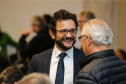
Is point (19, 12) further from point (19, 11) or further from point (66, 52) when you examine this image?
point (66, 52)

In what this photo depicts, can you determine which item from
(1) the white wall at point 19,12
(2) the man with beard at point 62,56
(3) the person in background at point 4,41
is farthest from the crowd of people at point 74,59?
(1) the white wall at point 19,12

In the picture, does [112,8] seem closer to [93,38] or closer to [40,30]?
[40,30]

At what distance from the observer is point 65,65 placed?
2729mm

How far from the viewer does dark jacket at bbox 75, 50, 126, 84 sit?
2162 mm

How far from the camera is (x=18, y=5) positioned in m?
6.16

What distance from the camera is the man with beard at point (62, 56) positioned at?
2670mm

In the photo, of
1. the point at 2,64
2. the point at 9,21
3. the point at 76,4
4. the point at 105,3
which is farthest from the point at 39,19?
the point at 105,3

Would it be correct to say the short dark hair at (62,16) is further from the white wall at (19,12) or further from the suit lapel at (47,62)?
the white wall at (19,12)

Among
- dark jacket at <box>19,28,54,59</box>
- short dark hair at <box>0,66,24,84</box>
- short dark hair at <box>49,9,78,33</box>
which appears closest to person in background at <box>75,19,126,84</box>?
short dark hair at <box>49,9,78,33</box>

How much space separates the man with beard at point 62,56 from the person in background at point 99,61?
0.31 metres

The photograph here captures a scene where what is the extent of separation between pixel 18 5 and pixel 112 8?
2.35m

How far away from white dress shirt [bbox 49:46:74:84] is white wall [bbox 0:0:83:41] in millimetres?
3478

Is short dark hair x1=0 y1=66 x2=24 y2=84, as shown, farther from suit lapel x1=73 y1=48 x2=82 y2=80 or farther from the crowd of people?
suit lapel x1=73 y1=48 x2=82 y2=80

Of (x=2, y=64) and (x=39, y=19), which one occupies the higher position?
(x=39, y=19)
